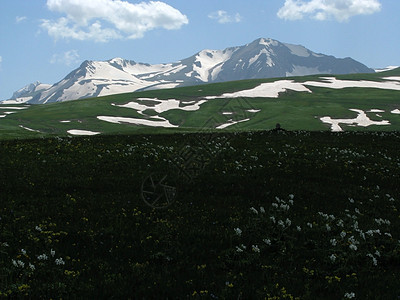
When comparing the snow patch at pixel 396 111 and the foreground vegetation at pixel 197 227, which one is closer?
the foreground vegetation at pixel 197 227

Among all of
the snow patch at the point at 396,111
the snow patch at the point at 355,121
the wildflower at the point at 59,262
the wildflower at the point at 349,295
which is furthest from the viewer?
the snow patch at the point at 396,111

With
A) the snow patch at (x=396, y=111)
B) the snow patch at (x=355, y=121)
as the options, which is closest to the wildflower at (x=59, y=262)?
the snow patch at (x=355, y=121)

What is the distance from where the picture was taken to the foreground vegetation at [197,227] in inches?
366

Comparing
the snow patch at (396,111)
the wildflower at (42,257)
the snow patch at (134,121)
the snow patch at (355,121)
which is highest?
the wildflower at (42,257)

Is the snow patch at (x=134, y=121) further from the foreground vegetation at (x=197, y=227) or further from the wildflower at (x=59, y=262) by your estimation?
the wildflower at (x=59, y=262)

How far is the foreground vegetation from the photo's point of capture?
9289 mm

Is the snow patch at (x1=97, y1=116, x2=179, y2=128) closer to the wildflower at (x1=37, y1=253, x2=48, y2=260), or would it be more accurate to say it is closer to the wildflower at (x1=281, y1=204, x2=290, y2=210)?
the wildflower at (x1=281, y1=204, x2=290, y2=210)

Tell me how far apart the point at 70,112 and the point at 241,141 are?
141722 mm

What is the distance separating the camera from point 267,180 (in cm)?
2075

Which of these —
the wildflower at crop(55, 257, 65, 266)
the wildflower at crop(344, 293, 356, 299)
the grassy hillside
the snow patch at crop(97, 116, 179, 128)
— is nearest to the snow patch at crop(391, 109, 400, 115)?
the grassy hillside

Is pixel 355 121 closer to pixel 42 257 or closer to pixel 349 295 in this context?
pixel 349 295

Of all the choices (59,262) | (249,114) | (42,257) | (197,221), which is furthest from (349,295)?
(249,114)

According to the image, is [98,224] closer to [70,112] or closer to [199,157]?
[199,157]

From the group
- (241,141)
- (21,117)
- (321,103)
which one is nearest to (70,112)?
(21,117)
